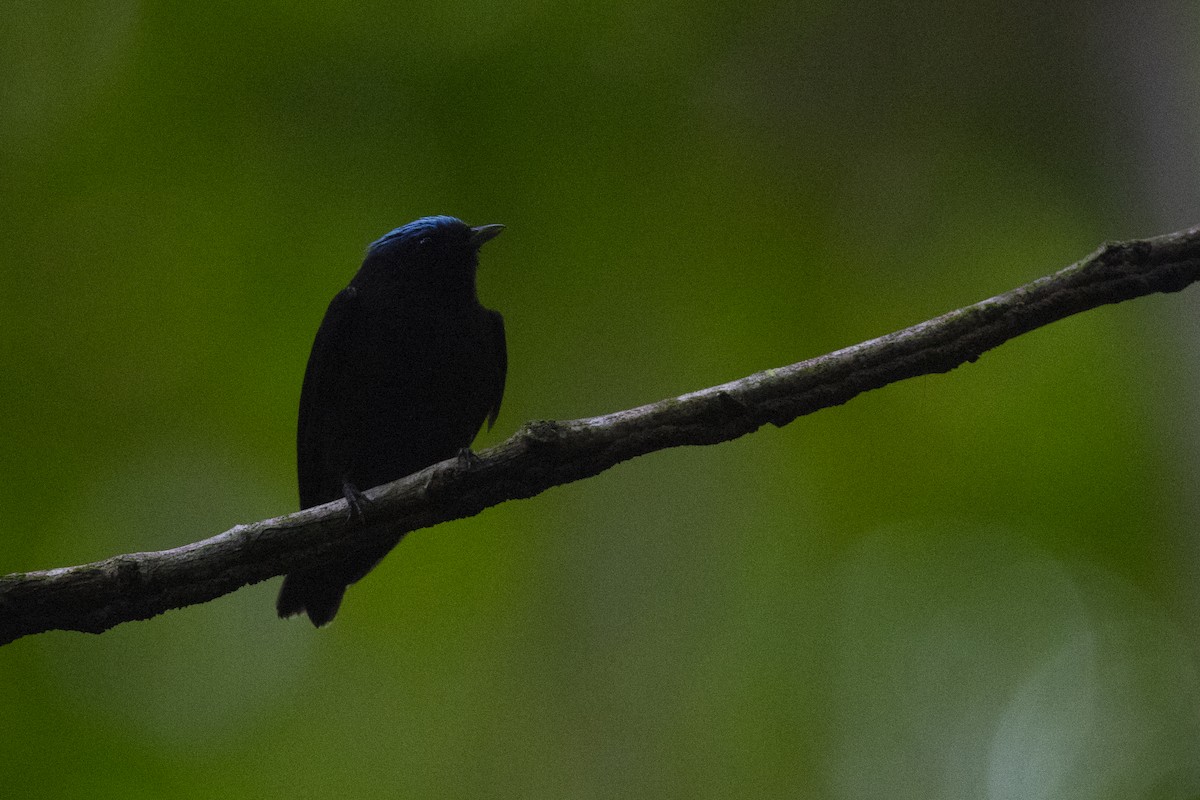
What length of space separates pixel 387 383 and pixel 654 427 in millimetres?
1848

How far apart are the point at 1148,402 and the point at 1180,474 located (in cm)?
55

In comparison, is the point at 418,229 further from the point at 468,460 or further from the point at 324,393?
the point at 468,460

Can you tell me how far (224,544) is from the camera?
2793 millimetres

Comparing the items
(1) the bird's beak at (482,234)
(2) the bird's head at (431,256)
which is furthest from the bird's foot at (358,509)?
(1) the bird's beak at (482,234)

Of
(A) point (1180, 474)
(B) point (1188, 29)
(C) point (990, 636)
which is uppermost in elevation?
(B) point (1188, 29)

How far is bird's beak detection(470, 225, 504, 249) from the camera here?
473 centimetres

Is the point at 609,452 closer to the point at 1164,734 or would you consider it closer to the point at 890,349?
the point at 890,349

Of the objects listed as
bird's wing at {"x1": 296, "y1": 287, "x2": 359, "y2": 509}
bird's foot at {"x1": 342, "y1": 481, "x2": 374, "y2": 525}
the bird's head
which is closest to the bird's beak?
the bird's head

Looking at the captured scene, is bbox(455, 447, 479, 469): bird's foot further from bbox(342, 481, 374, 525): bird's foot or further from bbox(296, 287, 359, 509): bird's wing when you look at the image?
bbox(296, 287, 359, 509): bird's wing

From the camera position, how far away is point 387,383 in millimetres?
4254

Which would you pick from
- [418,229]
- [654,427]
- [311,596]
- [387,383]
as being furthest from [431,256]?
[654,427]

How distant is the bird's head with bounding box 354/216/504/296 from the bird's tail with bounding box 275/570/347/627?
4.48 feet

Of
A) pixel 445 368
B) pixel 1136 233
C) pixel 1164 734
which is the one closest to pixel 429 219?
pixel 445 368

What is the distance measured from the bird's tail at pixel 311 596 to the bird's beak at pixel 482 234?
1.67 metres
